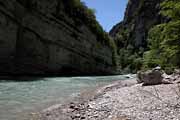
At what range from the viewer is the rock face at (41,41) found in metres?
36.5

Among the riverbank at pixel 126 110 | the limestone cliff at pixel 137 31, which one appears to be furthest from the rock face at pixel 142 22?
the riverbank at pixel 126 110

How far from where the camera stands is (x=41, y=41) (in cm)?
4347

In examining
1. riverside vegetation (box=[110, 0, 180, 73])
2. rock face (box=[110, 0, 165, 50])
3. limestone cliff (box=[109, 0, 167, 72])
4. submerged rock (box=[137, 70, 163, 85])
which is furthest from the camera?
rock face (box=[110, 0, 165, 50])

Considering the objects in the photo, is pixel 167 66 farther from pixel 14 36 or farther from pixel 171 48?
pixel 14 36

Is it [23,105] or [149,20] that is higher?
[149,20]

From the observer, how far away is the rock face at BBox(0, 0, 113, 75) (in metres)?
36.5

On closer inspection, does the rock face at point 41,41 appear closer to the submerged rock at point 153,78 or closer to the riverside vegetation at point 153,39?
the riverside vegetation at point 153,39

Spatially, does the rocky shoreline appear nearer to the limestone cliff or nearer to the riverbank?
the riverbank

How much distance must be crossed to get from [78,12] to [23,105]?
134 ft

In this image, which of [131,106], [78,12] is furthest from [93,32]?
[131,106]

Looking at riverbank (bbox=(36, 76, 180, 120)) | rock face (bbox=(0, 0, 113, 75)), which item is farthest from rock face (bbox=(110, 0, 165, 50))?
riverbank (bbox=(36, 76, 180, 120))

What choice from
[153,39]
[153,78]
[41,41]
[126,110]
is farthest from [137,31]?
[126,110]

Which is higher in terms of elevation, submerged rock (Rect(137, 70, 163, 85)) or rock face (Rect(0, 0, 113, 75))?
rock face (Rect(0, 0, 113, 75))

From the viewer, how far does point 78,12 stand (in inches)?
2127
